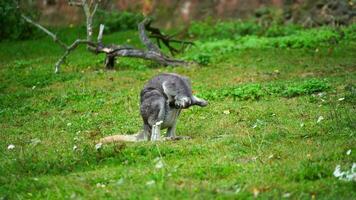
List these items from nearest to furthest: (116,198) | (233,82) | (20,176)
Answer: (116,198), (20,176), (233,82)

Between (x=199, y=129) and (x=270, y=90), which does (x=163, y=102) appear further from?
(x=270, y=90)

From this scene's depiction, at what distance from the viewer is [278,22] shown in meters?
26.3

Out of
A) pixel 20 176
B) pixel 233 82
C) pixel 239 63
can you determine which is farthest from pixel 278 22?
pixel 20 176

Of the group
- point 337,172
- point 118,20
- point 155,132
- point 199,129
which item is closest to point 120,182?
point 337,172

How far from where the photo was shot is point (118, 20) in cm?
2753

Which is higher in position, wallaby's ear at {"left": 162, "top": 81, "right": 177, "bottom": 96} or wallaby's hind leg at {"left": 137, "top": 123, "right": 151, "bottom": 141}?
wallaby's ear at {"left": 162, "top": 81, "right": 177, "bottom": 96}

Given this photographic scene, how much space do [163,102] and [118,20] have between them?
58.5 feet

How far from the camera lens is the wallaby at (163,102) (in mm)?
10125

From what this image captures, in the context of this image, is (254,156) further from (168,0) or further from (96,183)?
(168,0)

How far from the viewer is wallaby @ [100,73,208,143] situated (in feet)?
33.2

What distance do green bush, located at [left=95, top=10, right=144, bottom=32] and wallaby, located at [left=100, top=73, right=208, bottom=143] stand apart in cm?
1699

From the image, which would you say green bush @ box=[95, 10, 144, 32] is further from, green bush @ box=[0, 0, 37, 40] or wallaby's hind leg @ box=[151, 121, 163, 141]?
wallaby's hind leg @ box=[151, 121, 163, 141]

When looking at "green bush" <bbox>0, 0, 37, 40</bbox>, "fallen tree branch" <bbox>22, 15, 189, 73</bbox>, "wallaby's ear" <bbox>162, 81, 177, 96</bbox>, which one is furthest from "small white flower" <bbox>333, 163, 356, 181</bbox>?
"green bush" <bbox>0, 0, 37, 40</bbox>

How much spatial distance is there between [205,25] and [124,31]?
323cm
